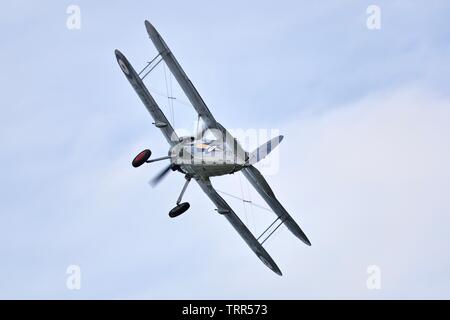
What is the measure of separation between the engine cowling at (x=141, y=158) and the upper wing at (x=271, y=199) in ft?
14.2

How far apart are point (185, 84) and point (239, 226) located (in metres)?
7.94

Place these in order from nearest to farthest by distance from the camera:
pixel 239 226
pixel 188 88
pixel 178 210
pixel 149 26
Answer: pixel 188 88 < pixel 178 210 < pixel 149 26 < pixel 239 226

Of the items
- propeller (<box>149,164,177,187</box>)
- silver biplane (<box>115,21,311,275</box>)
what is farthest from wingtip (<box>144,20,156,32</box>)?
propeller (<box>149,164,177,187</box>)

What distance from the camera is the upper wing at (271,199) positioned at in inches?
2283

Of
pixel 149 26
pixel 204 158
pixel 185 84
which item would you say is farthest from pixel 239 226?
pixel 149 26

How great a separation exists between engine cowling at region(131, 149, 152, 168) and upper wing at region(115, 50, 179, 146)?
74.0 inches

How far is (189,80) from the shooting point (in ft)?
187

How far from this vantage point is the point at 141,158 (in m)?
57.8

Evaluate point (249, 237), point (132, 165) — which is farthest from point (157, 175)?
point (249, 237)

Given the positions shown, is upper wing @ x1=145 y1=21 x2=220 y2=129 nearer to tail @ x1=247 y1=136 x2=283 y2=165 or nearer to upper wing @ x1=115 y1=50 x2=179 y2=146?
tail @ x1=247 y1=136 x2=283 y2=165

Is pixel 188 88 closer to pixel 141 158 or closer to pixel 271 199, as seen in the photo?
pixel 141 158
